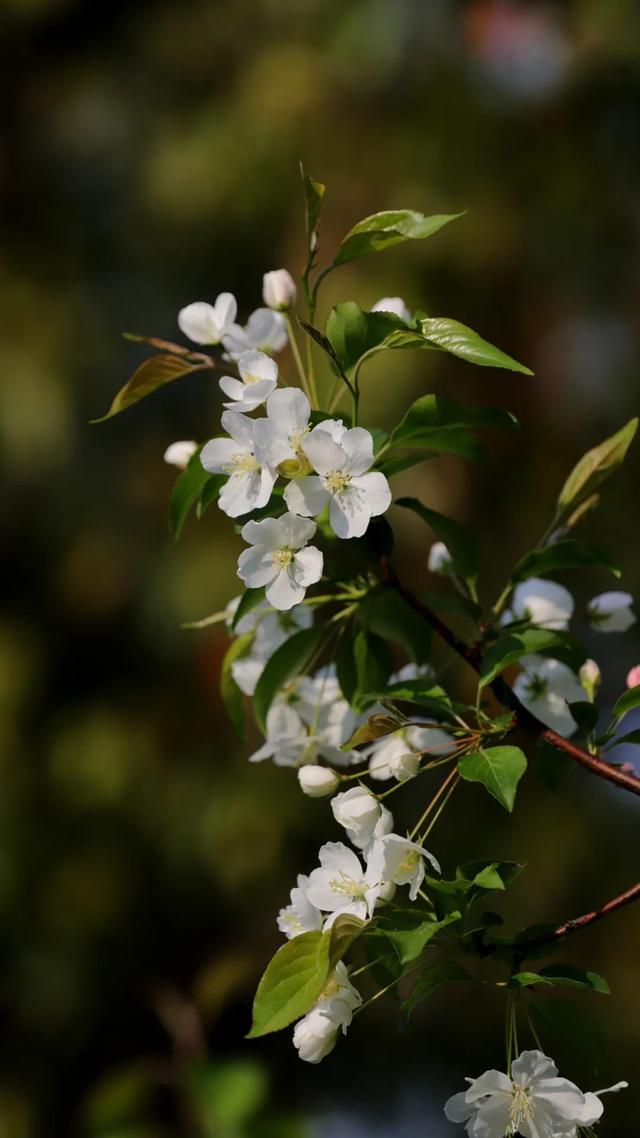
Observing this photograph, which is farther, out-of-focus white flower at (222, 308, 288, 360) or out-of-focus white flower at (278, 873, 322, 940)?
out-of-focus white flower at (222, 308, 288, 360)

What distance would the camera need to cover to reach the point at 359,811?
640 mm

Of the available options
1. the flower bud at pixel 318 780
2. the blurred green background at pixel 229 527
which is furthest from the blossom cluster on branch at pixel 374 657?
the blurred green background at pixel 229 527

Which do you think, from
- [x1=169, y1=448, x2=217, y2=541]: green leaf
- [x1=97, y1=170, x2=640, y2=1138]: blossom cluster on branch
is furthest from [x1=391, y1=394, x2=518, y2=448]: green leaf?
[x1=169, y1=448, x2=217, y2=541]: green leaf

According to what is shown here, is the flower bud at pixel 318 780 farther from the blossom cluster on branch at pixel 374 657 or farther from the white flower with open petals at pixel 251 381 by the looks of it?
the white flower with open petals at pixel 251 381

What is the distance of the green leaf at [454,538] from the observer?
2.48 ft

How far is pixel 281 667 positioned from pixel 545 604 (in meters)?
0.17

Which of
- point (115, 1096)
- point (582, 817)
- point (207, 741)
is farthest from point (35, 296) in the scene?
point (115, 1096)

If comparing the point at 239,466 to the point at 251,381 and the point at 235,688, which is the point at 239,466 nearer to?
the point at 251,381

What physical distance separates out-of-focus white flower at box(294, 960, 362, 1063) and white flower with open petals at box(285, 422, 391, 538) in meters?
0.21

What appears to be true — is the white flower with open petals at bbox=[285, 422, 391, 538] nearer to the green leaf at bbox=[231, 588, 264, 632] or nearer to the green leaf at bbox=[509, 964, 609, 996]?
the green leaf at bbox=[231, 588, 264, 632]

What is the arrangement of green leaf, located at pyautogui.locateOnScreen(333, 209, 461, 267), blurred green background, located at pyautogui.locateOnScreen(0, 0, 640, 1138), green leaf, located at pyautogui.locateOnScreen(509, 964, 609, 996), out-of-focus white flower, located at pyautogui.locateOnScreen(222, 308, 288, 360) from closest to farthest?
green leaf, located at pyautogui.locateOnScreen(509, 964, 609, 996) → green leaf, located at pyautogui.locateOnScreen(333, 209, 461, 267) → out-of-focus white flower, located at pyautogui.locateOnScreen(222, 308, 288, 360) → blurred green background, located at pyautogui.locateOnScreen(0, 0, 640, 1138)

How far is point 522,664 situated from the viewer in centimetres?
82

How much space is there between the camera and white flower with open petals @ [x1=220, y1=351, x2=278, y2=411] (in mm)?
667

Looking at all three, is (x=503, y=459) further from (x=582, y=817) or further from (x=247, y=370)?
(x=247, y=370)
